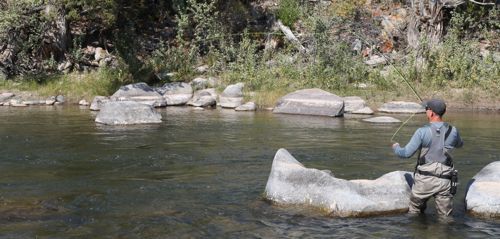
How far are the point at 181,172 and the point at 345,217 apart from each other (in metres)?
4.26

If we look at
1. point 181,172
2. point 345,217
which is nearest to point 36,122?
point 181,172

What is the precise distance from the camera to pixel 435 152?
823 centimetres

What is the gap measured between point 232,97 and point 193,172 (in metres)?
13.0

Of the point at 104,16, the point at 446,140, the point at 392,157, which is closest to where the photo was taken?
the point at 446,140

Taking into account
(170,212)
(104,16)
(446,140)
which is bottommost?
(170,212)

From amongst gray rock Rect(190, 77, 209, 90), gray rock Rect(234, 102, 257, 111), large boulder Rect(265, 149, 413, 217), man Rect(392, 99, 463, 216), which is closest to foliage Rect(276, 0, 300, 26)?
gray rock Rect(190, 77, 209, 90)

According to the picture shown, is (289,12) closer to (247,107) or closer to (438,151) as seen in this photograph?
(247,107)

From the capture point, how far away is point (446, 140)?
8211 mm

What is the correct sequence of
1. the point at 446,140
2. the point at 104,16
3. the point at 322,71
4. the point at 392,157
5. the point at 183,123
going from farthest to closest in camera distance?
1. the point at 104,16
2. the point at 322,71
3. the point at 183,123
4. the point at 392,157
5. the point at 446,140

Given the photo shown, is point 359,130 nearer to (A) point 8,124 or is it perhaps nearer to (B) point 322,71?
(B) point 322,71

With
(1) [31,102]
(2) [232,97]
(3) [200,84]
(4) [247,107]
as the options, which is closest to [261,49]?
(3) [200,84]

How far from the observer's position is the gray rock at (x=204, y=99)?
24.8 m

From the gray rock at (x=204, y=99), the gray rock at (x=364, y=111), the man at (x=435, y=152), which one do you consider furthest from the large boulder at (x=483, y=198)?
the gray rock at (x=204, y=99)

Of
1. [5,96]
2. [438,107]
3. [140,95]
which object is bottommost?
[5,96]
